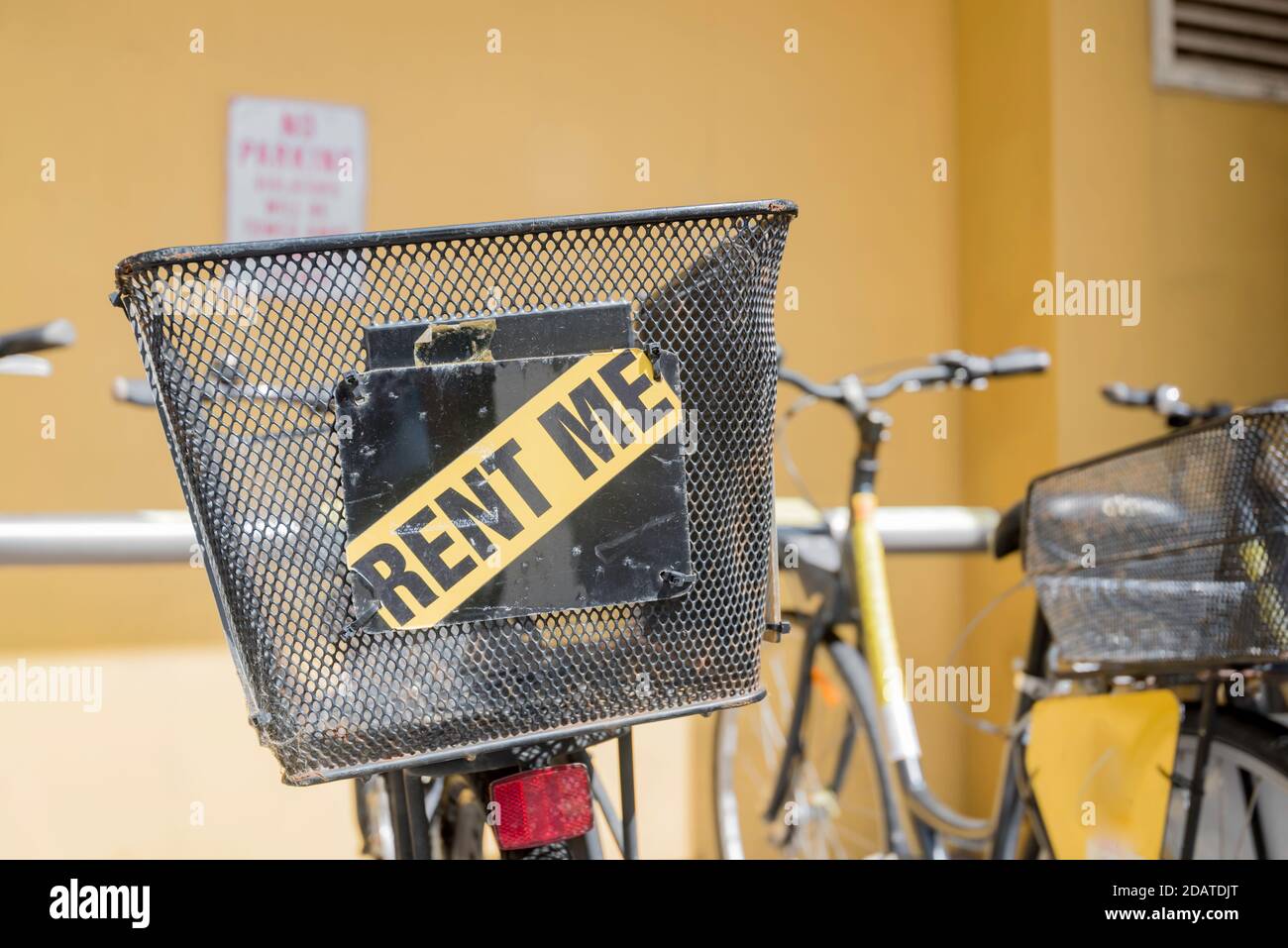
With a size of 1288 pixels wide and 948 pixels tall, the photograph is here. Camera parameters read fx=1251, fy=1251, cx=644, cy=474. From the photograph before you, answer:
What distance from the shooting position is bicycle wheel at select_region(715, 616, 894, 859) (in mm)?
2553

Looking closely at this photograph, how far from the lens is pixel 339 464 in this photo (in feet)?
3.71

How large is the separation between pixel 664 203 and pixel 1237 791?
218cm

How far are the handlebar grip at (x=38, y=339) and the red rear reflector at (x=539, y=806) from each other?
0.93m

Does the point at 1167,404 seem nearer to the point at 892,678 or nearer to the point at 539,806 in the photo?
the point at 892,678

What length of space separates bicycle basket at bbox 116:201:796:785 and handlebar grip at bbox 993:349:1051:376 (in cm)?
134

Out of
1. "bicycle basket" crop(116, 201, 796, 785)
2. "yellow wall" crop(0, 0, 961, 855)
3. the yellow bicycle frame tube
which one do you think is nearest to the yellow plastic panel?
the yellow bicycle frame tube

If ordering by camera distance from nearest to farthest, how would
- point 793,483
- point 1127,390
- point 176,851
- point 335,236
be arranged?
point 335,236
point 1127,390
point 176,851
point 793,483

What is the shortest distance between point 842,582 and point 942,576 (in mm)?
1291

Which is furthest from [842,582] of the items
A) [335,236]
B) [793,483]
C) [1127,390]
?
[335,236]

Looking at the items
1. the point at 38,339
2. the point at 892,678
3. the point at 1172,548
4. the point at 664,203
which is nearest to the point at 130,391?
the point at 38,339

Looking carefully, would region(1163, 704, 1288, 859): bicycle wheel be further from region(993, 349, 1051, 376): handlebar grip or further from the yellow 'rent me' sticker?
the yellow 'rent me' sticker

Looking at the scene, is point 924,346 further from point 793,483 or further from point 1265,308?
point 1265,308

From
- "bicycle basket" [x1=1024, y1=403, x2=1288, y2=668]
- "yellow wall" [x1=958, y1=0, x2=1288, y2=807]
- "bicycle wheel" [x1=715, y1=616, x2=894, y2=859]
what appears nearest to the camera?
"bicycle basket" [x1=1024, y1=403, x2=1288, y2=668]

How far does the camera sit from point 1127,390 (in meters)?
2.67
